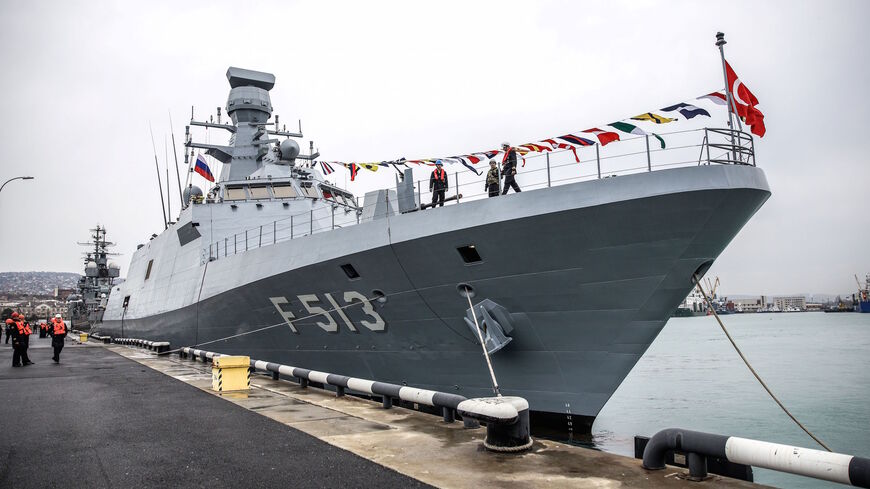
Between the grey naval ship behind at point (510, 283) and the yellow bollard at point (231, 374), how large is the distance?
2.08m

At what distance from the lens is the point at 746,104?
26.4 feet

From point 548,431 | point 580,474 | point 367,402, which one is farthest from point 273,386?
point 580,474

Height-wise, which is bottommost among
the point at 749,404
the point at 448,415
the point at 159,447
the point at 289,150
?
the point at 749,404

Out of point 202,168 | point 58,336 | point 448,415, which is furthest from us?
Result: point 202,168

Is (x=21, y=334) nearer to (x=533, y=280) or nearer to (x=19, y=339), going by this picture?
(x=19, y=339)

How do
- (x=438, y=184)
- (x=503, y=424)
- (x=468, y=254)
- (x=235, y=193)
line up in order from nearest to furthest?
(x=503, y=424) < (x=468, y=254) < (x=438, y=184) < (x=235, y=193)

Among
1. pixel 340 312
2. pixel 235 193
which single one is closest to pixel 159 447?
pixel 340 312

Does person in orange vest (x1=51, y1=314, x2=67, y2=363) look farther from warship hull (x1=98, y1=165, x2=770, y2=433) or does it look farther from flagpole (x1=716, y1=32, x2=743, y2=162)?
flagpole (x1=716, y1=32, x2=743, y2=162)

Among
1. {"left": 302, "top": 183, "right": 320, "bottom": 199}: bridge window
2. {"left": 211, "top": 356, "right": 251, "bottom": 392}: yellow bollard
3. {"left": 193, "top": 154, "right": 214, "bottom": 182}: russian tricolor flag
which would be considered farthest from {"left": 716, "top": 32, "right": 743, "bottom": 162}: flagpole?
{"left": 193, "top": 154, "right": 214, "bottom": 182}: russian tricolor flag

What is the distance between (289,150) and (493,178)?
9331mm

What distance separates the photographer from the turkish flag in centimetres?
793

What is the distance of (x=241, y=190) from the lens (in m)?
17.0

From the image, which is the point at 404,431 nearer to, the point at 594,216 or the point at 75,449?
the point at 75,449

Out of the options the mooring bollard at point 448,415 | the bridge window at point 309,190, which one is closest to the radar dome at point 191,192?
the bridge window at point 309,190
